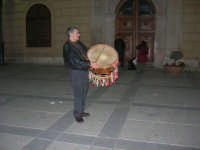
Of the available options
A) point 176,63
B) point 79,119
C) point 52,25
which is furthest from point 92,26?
point 79,119

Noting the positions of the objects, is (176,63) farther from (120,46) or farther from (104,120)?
(104,120)

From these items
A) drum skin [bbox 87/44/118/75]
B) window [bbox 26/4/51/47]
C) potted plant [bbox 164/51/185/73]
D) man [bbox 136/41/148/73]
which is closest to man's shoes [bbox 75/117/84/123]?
drum skin [bbox 87/44/118/75]

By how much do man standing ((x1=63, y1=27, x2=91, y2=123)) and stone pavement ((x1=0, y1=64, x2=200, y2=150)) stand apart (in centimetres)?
41

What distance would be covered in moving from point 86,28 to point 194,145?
Answer: 10625mm

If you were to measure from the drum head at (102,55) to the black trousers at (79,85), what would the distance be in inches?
10.9

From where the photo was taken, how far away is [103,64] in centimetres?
355

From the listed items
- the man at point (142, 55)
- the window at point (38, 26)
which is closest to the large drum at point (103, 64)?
the man at point (142, 55)

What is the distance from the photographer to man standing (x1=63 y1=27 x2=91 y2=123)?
11.6 feet

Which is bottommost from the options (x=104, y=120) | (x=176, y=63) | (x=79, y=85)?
(x=104, y=120)

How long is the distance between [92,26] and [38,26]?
3550mm

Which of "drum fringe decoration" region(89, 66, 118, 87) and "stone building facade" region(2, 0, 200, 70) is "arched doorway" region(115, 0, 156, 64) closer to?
"stone building facade" region(2, 0, 200, 70)

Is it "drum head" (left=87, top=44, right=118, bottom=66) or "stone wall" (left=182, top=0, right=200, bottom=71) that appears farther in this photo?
"stone wall" (left=182, top=0, right=200, bottom=71)

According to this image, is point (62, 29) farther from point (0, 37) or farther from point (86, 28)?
point (0, 37)

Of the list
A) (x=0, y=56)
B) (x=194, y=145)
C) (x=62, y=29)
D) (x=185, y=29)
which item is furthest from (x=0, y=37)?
(x=194, y=145)
